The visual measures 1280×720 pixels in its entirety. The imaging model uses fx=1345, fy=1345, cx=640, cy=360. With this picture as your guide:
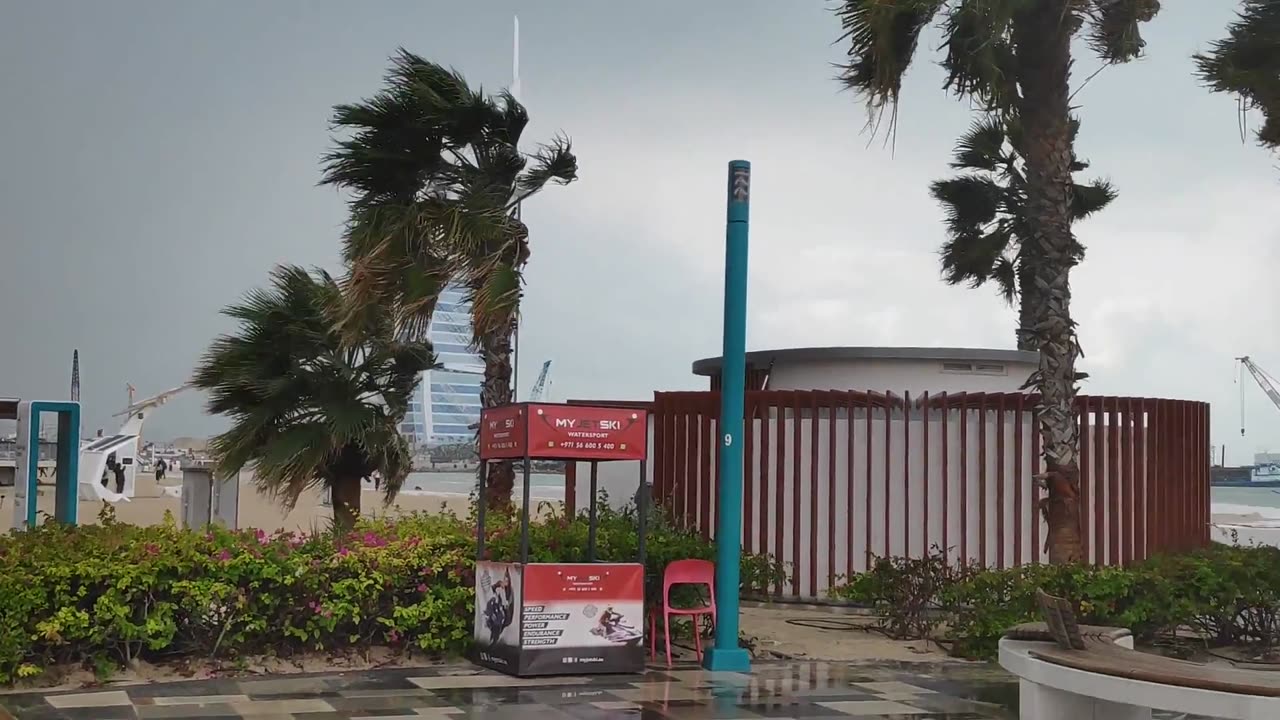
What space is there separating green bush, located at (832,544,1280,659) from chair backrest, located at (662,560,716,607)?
2342 mm

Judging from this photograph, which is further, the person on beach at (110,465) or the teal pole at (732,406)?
the person on beach at (110,465)

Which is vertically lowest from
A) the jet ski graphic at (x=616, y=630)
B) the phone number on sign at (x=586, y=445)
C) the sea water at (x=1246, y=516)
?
the sea water at (x=1246, y=516)

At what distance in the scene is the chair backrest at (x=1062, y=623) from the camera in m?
7.94

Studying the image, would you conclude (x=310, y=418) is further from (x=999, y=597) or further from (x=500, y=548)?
(x=999, y=597)

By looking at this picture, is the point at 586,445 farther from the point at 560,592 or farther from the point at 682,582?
the point at 682,582

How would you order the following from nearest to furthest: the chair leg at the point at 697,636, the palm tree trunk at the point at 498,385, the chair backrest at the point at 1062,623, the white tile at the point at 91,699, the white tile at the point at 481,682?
the chair backrest at the point at 1062,623
the white tile at the point at 91,699
the white tile at the point at 481,682
the chair leg at the point at 697,636
the palm tree trunk at the point at 498,385

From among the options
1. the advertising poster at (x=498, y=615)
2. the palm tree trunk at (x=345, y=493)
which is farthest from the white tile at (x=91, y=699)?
the palm tree trunk at (x=345, y=493)

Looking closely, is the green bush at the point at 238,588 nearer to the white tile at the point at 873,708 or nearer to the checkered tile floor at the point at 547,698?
the checkered tile floor at the point at 547,698

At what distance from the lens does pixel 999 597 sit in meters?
12.2

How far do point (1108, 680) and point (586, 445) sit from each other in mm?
4886

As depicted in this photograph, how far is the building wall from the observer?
17.5 m

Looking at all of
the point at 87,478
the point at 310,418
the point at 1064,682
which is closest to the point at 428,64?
the point at 310,418

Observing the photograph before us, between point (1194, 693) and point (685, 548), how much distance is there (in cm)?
611

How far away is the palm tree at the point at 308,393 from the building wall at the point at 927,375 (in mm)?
5559
